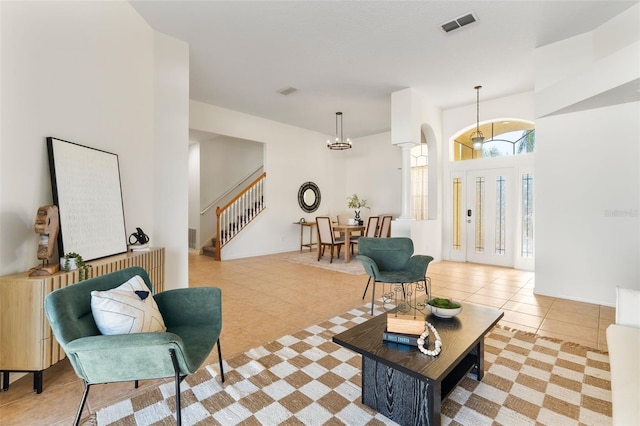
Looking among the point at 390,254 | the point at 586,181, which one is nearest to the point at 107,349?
the point at 390,254

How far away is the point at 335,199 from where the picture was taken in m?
9.12

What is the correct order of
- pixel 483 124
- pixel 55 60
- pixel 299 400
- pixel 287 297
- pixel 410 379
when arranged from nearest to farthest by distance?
pixel 410 379
pixel 299 400
pixel 55 60
pixel 287 297
pixel 483 124

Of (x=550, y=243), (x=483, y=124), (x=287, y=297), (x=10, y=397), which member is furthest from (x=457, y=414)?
(x=483, y=124)

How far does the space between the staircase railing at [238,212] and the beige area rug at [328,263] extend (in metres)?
1.37

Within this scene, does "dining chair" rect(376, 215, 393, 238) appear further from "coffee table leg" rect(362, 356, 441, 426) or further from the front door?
"coffee table leg" rect(362, 356, 441, 426)

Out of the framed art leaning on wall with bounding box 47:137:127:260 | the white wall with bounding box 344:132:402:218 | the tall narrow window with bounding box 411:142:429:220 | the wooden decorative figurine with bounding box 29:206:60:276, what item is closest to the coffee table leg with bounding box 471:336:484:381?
the wooden decorative figurine with bounding box 29:206:60:276

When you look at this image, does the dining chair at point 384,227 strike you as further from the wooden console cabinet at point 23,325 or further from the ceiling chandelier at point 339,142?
the wooden console cabinet at point 23,325

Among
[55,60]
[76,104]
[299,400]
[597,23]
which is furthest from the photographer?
[597,23]

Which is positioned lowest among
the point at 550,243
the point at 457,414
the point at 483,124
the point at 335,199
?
the point at 457,414

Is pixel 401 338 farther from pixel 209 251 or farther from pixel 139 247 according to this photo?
pixel 209 251

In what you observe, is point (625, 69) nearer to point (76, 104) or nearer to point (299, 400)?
point (299, 400)

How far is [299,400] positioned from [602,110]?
467cm

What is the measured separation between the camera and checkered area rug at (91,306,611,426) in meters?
1.66

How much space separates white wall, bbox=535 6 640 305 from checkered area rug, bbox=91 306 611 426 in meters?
1.81
